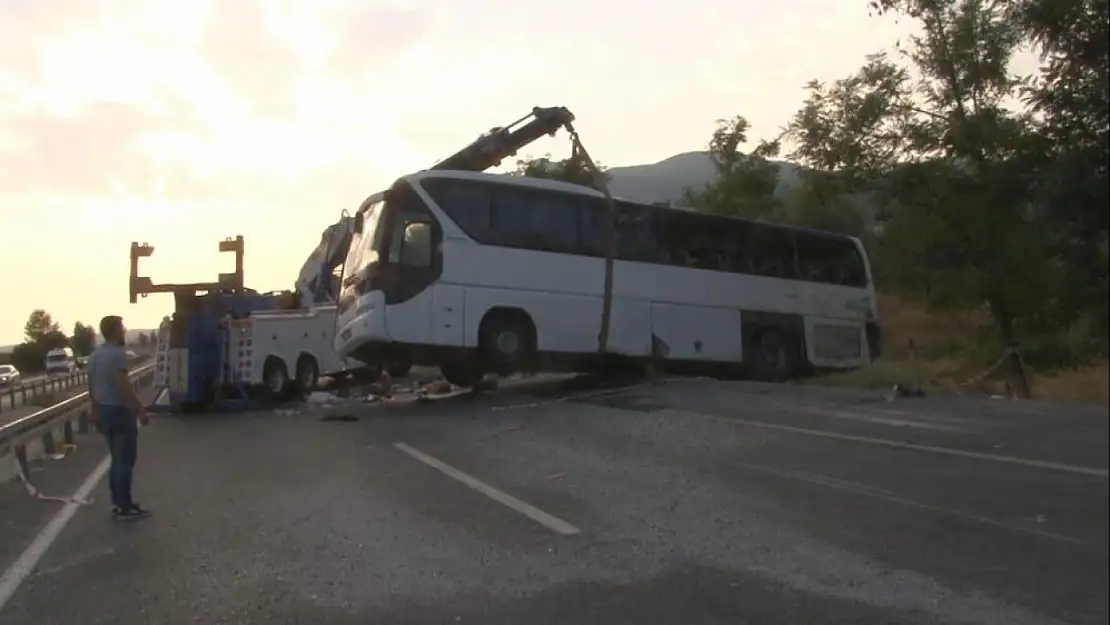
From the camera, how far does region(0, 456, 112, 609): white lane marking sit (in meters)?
6.86

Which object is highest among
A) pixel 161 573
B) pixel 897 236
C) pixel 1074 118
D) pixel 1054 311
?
pixel 897 236

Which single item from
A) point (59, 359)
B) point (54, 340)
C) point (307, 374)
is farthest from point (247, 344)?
point (54, 340)

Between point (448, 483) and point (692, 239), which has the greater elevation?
point (692, 239)

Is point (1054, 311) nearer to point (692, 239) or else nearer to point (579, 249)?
point (579, 249)

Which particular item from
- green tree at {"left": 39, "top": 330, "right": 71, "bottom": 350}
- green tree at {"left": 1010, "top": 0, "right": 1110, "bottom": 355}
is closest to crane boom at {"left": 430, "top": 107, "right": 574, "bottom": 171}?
green tree at {"left": 1010, "top": 0, "right": 1110, "bottom": 355}

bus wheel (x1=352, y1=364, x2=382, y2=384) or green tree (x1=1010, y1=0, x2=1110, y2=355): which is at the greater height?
green tree (x1=1010, y1=0, x2=1110, y2=355)

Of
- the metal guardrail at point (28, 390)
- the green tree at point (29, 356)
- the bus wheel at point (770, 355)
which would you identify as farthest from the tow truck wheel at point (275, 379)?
the green tree at point (29, 356)

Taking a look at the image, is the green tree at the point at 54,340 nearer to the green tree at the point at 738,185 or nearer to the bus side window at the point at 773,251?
the green tree at the point at 738,185

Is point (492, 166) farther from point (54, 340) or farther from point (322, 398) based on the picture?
point (54, 340)

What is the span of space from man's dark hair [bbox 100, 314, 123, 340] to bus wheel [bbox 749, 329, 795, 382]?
12.8 metres

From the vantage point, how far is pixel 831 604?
5.63 metres

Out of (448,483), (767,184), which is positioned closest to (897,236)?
(448,483)

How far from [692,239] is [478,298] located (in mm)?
4369

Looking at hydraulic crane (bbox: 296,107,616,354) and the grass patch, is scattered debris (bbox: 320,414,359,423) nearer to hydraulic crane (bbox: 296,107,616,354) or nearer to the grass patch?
hydraulic crane (bbox: 296,107,616,354)
